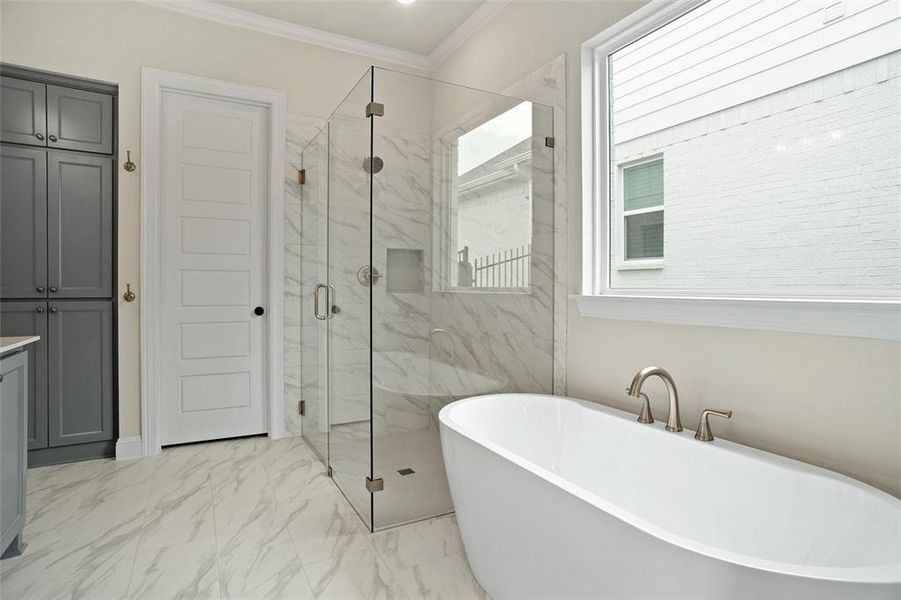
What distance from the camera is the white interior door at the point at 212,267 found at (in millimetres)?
3137

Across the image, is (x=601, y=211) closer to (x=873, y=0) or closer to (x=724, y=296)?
(x=724, y=296)

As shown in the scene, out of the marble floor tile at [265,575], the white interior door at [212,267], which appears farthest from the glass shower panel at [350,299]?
the white interior door at [212,267]

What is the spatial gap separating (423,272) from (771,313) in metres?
1.37

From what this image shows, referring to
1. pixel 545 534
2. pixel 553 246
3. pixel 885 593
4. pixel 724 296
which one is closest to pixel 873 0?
pixel 724 296

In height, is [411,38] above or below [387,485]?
above

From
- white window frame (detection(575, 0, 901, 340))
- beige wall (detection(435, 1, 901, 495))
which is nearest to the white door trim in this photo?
beige wall (detection(435, 1, 901, 495))

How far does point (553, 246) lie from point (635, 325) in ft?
2.06

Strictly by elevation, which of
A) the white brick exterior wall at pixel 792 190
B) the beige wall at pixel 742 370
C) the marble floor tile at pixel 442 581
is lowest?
the marble floor tile at pixel 442 581

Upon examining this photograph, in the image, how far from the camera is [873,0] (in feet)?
4.80

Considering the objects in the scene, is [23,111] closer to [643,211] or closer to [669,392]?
[643,211]

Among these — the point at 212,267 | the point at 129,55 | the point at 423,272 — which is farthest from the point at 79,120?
the point at 423,272

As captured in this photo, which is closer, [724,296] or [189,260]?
[724,296]

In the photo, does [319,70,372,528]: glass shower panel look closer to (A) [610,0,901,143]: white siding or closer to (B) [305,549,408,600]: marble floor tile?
(B) [305,549,408,600]: marble floor tile

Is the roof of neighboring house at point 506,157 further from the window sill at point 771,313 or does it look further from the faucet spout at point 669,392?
the faucet spout at point 669,392
